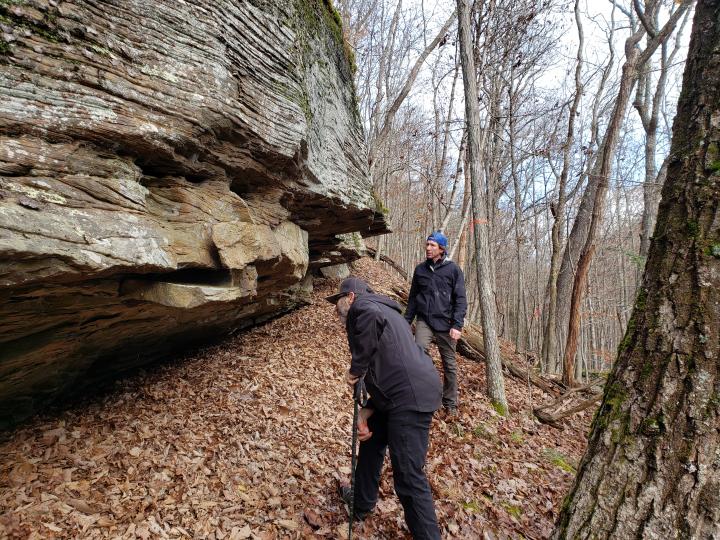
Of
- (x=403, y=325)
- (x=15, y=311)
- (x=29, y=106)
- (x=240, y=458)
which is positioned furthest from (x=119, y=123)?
(x=240, y=458)

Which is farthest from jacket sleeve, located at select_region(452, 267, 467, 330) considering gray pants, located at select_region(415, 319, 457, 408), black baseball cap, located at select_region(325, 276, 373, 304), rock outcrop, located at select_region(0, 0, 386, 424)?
rock outcrop, located at select_region(0, 0, 386, 424)

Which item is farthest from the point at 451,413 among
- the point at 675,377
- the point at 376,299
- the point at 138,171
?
the point at 138,171

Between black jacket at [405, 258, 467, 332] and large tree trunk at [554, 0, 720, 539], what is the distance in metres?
3.38

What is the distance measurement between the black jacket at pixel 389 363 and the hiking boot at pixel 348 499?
4.18 feet

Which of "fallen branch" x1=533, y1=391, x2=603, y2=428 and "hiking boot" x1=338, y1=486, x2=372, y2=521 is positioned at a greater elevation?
"fallen branch" x1=533, y1=391, x2=603, y2=428

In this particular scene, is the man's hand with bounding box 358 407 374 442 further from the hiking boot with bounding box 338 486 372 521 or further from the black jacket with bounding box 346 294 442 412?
the hiking boot with bounding box 338 486 372 521

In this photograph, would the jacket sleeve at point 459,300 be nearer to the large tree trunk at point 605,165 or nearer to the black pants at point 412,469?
the black pants at point 412,469

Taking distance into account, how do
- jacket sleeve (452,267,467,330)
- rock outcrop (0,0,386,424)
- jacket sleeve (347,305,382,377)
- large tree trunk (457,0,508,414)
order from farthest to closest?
large tree trunk (457,0,508,414)
jacket sleeve (452,267,467,330)
jacket sleeve (347,305,382,377)
rock outcrop (0,0,386,424)

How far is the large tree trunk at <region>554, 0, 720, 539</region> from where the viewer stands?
A: 1.62 meters

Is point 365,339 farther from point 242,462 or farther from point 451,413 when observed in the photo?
point 451,413

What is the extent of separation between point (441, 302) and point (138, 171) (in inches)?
166

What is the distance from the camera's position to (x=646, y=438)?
175cm

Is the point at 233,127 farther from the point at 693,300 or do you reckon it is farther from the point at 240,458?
the point at 693,300

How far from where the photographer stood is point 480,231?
646 centimetres
